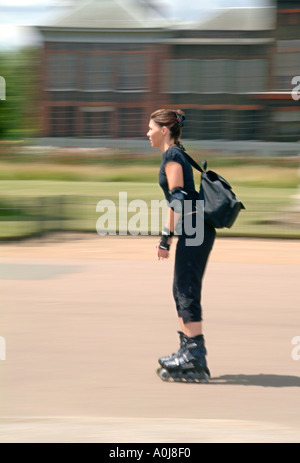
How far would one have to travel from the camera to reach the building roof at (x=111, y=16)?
5241 centimetres

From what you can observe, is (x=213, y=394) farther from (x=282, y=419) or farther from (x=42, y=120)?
(x=42, y=120)

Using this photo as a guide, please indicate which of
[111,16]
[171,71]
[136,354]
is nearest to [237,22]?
[171,71]

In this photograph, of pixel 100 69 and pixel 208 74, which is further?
pixel 100 69

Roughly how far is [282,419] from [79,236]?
10.5 m

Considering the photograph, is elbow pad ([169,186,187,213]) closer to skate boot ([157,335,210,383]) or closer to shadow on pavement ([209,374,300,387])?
skate boot ([157,335,210,383])

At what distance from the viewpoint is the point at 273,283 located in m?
8.88

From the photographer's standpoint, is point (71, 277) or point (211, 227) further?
point (71, 277)

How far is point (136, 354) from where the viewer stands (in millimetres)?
5629

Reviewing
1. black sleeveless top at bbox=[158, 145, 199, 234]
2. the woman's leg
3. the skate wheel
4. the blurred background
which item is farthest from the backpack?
the blurred background

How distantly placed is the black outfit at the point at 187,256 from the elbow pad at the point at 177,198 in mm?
72

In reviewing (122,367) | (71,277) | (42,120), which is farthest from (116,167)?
(122,367)

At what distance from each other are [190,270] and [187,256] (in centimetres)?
9

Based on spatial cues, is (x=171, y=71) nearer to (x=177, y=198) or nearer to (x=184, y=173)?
(x=184, y=173)

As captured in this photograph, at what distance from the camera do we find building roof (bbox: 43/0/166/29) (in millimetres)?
52406
